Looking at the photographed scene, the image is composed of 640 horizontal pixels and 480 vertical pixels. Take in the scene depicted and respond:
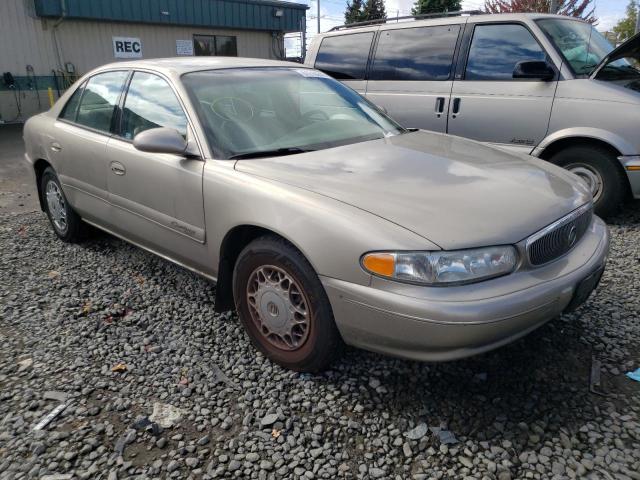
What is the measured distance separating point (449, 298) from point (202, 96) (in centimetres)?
195

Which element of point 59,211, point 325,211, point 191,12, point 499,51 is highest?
point 191,12

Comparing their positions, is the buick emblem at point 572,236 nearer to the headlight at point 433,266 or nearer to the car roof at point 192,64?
the headlight at point 433,266

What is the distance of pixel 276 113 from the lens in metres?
3.17

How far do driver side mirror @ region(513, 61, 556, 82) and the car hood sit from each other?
2.00 meters

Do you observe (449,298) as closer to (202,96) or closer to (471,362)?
(471,362)

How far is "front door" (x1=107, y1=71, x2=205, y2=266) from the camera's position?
2914mm

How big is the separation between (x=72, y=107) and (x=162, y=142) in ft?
6.45

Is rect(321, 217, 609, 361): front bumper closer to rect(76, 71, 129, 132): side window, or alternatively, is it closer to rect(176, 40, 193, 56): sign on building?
rect(76, 71, 129, 132): side window

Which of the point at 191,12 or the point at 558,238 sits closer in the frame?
the point at 558,238

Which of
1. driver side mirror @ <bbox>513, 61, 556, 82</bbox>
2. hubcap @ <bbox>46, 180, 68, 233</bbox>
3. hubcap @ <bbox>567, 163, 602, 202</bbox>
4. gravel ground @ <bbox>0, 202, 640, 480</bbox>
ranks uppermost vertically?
driver side mirror @ <bbox>513, 61, 556, 82</bbox>

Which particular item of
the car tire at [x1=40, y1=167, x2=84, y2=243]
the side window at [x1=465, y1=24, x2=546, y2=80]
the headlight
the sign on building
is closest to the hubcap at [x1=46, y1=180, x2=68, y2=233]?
the car tire at [x1=40, y1=167, x2=84, y2=243]

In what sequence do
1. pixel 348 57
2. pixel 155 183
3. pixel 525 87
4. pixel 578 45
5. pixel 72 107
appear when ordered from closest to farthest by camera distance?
pixel 155 183 < pixel 72 107 < pixel 525 87 < pixel 578 45 < pixel 348 57

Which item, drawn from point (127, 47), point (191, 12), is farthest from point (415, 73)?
point (191, 12)

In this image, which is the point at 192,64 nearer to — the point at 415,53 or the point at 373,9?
the point at 415,53
